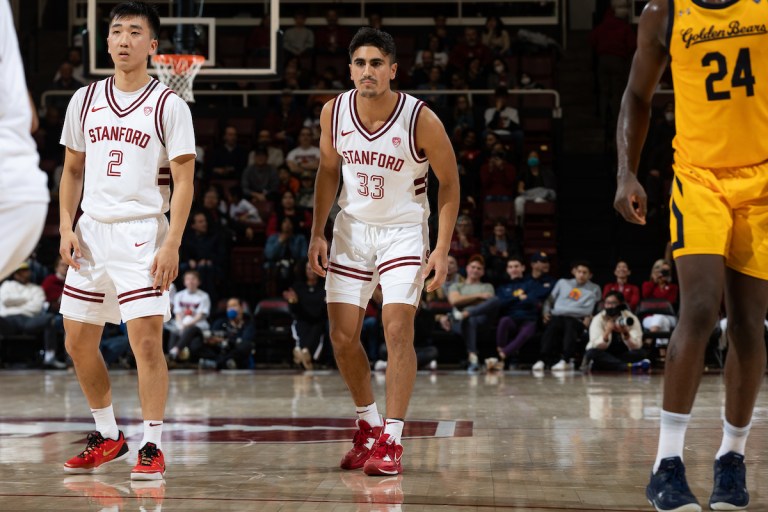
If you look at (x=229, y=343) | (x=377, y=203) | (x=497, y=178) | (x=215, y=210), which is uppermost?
(x=377, y=203)

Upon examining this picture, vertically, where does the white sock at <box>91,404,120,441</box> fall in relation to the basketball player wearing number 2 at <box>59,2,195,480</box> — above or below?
below

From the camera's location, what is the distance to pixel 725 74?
13.5 feet

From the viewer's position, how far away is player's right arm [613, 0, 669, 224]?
427 cm

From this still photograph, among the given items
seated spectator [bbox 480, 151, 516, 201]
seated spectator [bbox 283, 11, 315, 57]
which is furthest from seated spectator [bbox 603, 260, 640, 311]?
seated spectator [bbox 283, 11, 315, 57]

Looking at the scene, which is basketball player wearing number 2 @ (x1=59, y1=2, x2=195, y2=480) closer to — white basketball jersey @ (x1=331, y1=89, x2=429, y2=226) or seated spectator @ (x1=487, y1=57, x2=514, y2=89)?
white basketball jersey @ (x1=331, y1=89, x2=429, y2=226)

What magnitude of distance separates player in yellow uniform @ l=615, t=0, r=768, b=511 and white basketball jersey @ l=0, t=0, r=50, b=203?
220 centimetres

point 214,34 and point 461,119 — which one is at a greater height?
point 214,34

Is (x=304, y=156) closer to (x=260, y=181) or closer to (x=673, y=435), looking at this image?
(x=260, y=181)

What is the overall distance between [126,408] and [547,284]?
6.54 meters

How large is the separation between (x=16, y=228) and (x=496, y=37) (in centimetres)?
1642

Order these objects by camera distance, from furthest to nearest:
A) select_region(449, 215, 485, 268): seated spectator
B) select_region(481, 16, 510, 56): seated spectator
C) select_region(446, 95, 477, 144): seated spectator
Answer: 1. select_region(481, 16, 510, 56): seated spectator
2. select_region(446, 95, 477, 144): seated spectator
3. select_region(449, 215, 485, 268): seated spectator

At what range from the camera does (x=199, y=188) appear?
16.0 meters

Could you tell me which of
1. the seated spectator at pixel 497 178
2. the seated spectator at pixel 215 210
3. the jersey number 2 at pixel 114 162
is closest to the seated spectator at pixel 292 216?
the seated spectator at pixel 215 210

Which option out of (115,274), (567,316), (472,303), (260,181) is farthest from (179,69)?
(115,274)
